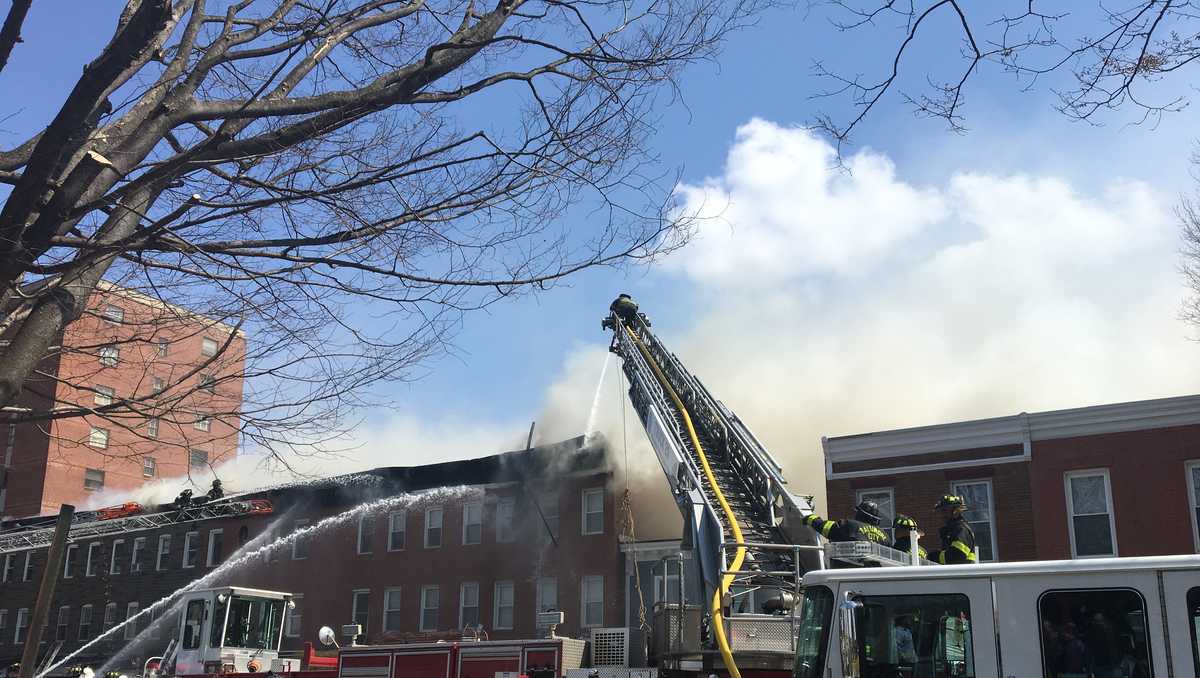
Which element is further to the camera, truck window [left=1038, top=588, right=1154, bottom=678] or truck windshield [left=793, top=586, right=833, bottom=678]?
truck windshield [left=793, top=586, right=833, bottom=678]

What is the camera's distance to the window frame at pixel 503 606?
3056 centimetres

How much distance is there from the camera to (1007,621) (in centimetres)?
644

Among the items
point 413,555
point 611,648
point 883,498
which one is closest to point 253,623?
point 611,648

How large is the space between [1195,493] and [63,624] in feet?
123

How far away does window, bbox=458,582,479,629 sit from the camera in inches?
1236

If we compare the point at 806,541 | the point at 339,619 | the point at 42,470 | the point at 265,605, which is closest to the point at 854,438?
the point at 806,541

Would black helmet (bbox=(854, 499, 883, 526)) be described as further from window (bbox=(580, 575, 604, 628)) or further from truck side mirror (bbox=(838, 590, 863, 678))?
window (bbox=(580, 575, 604, 628))

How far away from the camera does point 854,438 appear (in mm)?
21141

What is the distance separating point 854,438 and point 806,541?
812 centimetres

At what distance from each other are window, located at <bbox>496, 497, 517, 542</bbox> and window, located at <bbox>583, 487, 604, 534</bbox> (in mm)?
2543

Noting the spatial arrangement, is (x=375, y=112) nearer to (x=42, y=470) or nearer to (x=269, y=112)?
(x=269, y=112)

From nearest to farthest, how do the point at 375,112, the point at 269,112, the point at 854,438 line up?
the point at 269,112, the point at 375,112, the point at 854,438

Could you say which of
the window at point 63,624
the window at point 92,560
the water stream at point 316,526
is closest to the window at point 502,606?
the water stream at point 316,526

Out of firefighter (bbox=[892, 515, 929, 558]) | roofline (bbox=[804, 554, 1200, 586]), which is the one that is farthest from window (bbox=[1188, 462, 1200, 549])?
roofline (bbox=[804, 554, 1200, 586])
